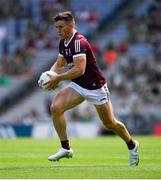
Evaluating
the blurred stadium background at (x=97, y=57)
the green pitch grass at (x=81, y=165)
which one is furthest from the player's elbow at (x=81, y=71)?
the blurred stadium background at (x=97, y=57)

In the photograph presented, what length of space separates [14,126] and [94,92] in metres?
17.7

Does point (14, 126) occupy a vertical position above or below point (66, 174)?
below

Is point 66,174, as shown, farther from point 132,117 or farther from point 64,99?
point 132,117

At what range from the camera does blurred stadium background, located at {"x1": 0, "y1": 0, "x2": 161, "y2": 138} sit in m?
32.2

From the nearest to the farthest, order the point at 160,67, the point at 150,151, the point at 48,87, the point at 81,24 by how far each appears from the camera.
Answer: the point at 48,87 < the point at 150,151 < the point at 160,67 < the point at 81,24

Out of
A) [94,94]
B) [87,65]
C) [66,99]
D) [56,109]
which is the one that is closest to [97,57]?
[87,65]

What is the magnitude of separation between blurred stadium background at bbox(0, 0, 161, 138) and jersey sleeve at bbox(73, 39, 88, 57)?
1755 cm

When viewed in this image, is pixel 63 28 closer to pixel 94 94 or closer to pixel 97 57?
pixel 94 94

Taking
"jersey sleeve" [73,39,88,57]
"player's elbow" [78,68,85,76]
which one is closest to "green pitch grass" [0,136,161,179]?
"player's elbow" [78,68,85,76]

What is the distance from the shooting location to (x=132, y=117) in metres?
32.0

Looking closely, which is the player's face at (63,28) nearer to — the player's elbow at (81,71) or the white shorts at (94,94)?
the player's elbow at (81,71)

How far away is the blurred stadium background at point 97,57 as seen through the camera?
32.2 m

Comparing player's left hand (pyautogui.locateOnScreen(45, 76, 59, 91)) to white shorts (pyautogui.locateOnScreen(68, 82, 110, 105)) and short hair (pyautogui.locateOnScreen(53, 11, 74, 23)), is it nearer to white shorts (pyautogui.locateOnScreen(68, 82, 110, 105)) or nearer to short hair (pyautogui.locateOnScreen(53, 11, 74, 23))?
white shorts (pyautogui.locateOnScreen(68, 82, 110, 105))

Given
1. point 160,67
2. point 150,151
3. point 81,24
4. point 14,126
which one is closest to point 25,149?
point 150,151
